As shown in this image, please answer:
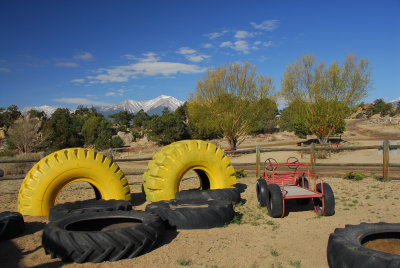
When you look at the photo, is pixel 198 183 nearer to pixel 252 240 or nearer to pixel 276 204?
pixel 276 204

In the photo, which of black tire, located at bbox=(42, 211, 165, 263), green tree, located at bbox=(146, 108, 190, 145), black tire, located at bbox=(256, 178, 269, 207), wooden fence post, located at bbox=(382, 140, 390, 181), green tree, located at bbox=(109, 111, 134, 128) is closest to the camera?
black tire, located at bbox=(42, 211, 165, 263)

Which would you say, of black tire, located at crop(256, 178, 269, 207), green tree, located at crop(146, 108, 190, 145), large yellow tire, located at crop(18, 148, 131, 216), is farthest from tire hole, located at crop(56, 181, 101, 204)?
green tree, located at crop(146, 108, 190, 145)

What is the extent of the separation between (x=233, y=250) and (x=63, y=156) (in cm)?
442

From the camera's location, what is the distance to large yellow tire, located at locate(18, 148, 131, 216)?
6566 millimetres

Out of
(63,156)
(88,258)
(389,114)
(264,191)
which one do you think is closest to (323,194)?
(264,191)

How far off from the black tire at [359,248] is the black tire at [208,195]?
343cm

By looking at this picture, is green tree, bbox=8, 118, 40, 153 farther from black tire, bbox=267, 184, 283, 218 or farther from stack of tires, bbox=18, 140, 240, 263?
black tire, bbox=267, 184, 283, 218

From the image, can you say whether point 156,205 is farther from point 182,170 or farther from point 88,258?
point 88,258

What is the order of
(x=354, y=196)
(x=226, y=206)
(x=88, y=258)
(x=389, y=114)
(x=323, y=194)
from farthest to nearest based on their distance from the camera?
(x=389, y=114) < (x=354, y=196) < (x=323, y=194) < (x=226, y=206) < (x=88, y=258)

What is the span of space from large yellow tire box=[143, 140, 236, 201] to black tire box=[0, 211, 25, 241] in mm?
2838

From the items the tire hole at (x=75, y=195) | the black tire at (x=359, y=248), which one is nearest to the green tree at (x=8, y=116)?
the tire hole at (x=75, y=195)

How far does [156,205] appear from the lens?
20.6ft

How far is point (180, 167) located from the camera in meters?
7.51

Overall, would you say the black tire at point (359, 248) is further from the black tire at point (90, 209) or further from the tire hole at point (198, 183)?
the tire hole at point (198, 183)
